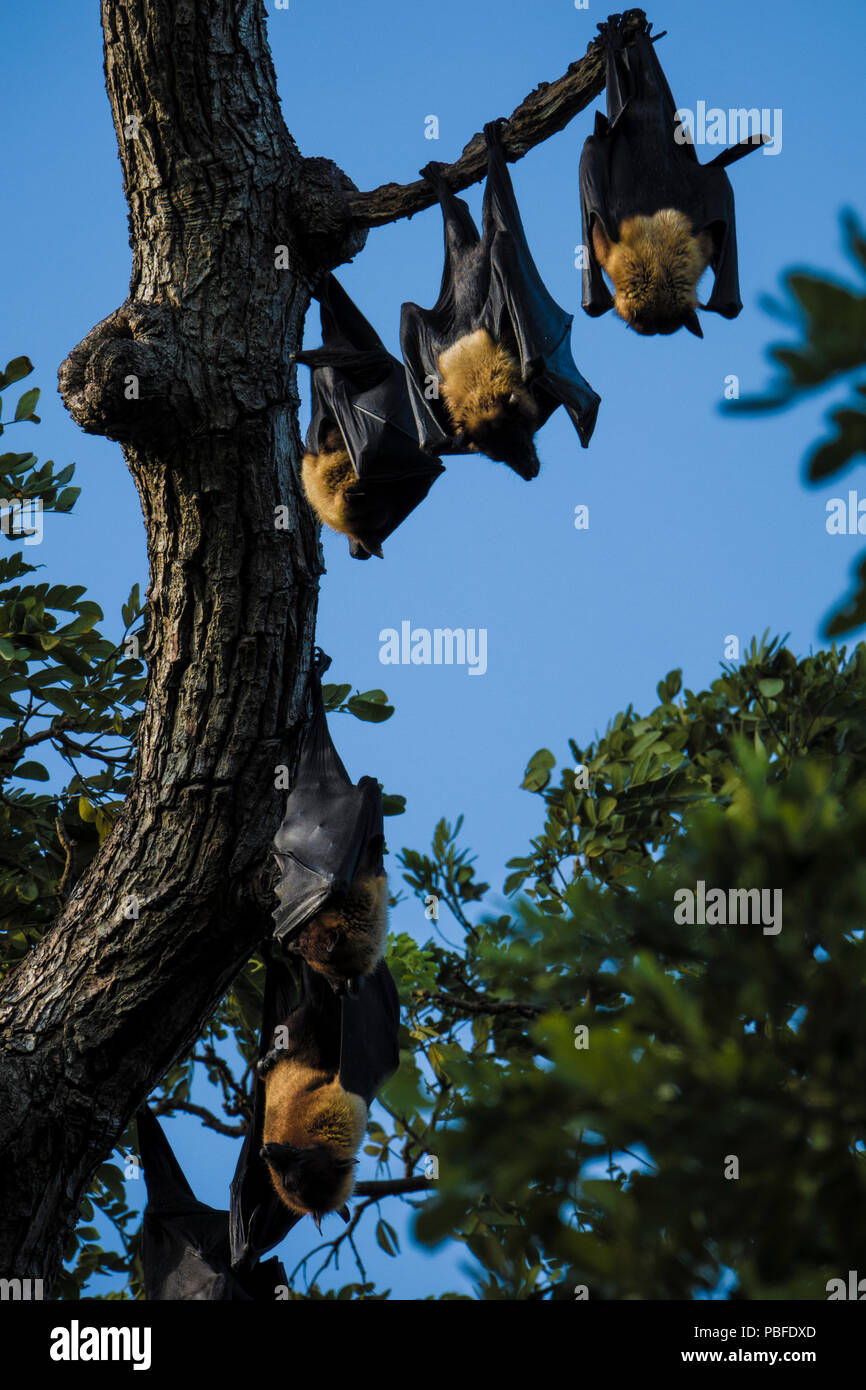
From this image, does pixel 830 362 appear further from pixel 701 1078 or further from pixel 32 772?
pixel 32 772

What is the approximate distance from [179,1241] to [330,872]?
1.44 m

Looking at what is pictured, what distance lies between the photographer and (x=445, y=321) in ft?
11.1

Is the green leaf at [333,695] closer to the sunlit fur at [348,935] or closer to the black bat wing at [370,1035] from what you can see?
the sunlit fur at [348,935]

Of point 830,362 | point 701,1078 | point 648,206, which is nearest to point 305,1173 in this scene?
point 701,1078

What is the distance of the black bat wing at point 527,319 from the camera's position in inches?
119

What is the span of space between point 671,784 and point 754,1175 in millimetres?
3627

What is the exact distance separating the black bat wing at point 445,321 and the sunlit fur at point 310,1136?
1830 mm

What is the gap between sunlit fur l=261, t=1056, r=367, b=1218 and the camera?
326 centimetres

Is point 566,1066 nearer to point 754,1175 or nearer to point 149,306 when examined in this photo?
→ point 754,1175

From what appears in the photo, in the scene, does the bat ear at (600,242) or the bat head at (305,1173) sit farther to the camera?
the bat head at (305,1173)

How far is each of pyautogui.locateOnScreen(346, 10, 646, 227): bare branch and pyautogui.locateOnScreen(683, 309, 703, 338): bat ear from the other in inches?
21.9

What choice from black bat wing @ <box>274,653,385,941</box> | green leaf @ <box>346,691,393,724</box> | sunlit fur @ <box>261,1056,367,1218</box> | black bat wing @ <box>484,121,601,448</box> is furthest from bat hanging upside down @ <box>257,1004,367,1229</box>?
black bat wing @ <box>484,121,601,448</box>

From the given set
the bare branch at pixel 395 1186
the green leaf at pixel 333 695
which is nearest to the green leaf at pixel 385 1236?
the bare branch at pixel 395 1186

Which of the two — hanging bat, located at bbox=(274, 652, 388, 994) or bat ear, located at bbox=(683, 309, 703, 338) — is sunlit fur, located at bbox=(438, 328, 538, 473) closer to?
bat ear, located at bbox=(683, 309, 703, 338)
